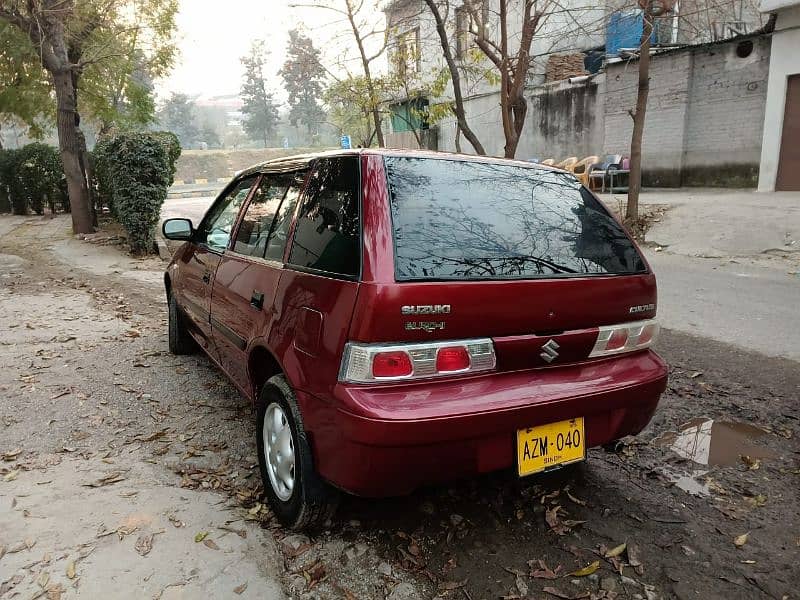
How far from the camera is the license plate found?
2289mm

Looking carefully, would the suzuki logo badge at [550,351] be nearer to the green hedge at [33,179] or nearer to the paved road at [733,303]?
the paved road at [733,303]

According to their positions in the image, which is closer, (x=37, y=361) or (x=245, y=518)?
(x=245, y=518)

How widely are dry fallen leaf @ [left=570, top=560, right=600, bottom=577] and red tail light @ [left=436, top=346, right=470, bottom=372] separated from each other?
95 cm

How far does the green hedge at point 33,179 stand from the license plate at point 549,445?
17.4 metres

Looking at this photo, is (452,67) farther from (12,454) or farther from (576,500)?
(12,454)

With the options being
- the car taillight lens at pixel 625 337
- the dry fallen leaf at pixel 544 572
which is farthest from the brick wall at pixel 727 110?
the dry fallen leaf at pixel 544 572

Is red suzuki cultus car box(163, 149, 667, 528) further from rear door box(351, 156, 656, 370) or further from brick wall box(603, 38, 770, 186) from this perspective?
brick wall box(603, 38, 770, 186)

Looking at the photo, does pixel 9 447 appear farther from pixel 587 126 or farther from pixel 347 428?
pixel 587 126

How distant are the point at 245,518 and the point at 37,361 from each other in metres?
3.22

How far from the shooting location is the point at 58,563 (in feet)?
7.55

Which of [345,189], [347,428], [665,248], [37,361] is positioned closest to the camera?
[347,428]

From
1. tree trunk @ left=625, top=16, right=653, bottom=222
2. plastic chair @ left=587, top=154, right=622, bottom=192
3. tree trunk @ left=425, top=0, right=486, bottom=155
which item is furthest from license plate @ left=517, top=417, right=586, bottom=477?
plastic chair @ left=587, top=154, right=622, bottom=192

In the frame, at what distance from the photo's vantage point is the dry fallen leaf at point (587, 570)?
229 centimetres

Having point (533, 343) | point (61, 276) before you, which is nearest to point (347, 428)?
point (533, 343)
